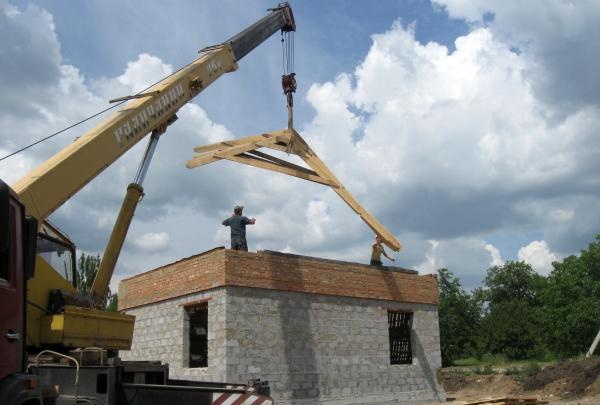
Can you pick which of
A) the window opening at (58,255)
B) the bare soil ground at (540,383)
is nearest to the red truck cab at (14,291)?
the window opening at (58,255)

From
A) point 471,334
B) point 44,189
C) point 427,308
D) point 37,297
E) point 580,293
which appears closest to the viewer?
point 37,297

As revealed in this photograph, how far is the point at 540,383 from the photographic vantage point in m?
21.7

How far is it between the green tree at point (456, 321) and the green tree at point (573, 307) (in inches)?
289

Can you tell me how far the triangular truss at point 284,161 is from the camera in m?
15.9

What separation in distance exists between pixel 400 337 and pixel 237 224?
786 centimetres

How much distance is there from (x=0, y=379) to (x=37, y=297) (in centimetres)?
256

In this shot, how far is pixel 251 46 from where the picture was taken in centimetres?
1587

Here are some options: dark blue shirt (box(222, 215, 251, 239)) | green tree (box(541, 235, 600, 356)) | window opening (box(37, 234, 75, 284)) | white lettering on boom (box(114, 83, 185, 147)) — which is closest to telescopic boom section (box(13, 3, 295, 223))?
white lettering on boom (box(114, 83, 185, 147))

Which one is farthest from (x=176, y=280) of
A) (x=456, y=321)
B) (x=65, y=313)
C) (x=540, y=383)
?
(x=456, y=321)

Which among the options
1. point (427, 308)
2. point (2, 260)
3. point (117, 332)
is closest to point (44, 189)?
point (117, 332)

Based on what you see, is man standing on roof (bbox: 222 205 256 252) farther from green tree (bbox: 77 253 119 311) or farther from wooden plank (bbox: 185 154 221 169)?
green tree (bbox: 77 253 119 311)

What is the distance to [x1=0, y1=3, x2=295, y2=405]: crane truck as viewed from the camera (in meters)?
4.45

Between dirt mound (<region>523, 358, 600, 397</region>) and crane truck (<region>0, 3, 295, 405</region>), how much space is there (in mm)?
16486

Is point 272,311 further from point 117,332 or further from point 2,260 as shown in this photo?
point 2,260
